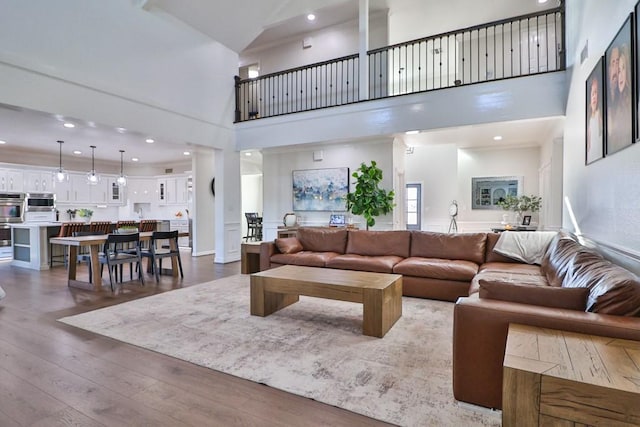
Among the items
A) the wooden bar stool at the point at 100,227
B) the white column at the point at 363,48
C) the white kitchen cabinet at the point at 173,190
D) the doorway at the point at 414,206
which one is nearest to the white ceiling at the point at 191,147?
the white column at the point at 363,48

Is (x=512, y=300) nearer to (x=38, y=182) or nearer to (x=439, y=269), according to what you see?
(x=439, y=269)

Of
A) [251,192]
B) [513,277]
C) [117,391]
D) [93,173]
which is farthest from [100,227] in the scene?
[513,277]

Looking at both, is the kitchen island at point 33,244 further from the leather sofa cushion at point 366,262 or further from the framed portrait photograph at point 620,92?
the framed portrait photograph at point 620,92

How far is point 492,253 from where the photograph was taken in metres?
4.26

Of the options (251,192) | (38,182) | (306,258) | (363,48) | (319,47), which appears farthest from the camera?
(251,192)

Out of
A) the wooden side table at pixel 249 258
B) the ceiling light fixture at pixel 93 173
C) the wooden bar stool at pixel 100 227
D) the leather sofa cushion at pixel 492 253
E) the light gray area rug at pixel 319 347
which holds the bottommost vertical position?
the light gray area rug at pixel 319 347

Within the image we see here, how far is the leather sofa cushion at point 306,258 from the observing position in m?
4.72

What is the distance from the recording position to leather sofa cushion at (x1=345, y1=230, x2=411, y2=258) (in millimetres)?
4785

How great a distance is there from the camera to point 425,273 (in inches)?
159

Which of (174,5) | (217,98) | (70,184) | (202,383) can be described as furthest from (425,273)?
(70,184)

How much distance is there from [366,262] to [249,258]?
2316 millimetres

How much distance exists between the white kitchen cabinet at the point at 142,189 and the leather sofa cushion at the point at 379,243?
8.63 meters

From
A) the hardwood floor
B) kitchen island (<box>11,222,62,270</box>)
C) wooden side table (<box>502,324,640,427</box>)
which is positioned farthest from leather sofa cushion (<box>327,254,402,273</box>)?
kitchen island (<box>11,222,62,270</box>)

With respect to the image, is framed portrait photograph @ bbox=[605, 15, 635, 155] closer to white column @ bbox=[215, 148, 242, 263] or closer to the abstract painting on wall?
the abstract painting on wall
